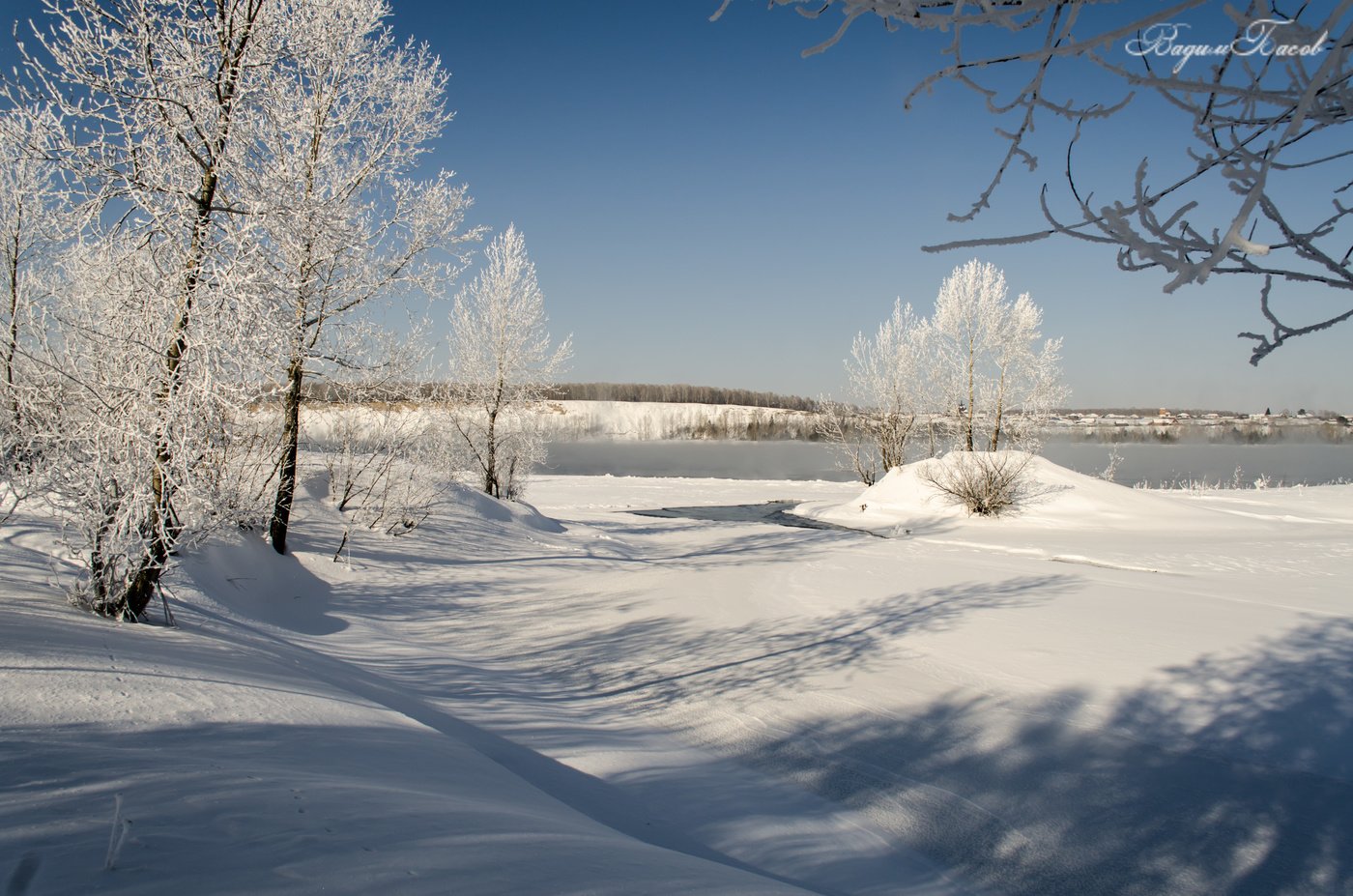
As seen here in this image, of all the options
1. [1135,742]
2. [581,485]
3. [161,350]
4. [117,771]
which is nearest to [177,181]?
[161,350]

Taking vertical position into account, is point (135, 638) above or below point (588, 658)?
above

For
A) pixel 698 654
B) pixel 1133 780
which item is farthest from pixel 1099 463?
pixel 1133 780

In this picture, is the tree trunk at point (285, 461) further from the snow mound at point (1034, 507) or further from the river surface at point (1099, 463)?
the river surface at point (1099, 463)

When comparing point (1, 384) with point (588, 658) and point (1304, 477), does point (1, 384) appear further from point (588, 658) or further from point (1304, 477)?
point (1304, 477)

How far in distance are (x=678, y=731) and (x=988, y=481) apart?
1478 cm

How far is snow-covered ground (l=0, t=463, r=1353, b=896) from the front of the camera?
2002 mm

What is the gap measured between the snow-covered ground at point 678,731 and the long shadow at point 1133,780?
24 mm

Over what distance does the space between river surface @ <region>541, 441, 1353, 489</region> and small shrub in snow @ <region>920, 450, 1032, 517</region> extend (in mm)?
10479

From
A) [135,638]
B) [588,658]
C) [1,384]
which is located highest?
[1,384]

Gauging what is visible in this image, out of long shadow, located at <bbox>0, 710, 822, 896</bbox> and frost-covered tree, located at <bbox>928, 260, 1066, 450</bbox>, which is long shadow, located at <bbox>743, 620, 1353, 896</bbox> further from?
frost-covered tree, located at <bbox>928, 260, 1066, 450</bbox>

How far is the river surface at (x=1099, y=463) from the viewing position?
1254 inches

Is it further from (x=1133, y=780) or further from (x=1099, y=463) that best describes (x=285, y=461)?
(x=1099, y=463)

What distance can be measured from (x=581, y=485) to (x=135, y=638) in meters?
26.0

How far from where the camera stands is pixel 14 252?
38.6 ft
